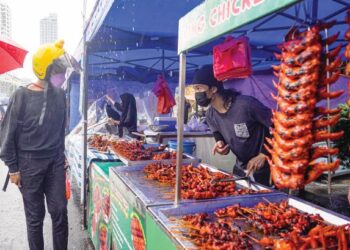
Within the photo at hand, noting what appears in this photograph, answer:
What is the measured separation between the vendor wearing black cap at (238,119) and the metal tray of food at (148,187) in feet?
1.38

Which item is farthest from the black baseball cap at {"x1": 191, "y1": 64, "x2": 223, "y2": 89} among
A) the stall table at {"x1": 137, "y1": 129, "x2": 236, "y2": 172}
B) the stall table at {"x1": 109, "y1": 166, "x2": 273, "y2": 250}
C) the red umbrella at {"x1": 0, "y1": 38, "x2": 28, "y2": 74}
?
the stall table at {"x1": 137, "y1": 129, "x2": 236, "y2": 172}

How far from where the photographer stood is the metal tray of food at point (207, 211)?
6.23 ft

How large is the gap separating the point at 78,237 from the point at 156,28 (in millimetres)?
4396

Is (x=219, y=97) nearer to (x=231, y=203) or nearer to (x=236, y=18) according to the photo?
(x=231, y=203)

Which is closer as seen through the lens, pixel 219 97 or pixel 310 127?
pixel 310 127

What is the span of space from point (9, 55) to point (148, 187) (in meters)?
4.41

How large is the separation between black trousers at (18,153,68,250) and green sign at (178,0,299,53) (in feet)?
7.94

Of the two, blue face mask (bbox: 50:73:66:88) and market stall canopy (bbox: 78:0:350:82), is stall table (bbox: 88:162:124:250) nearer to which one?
blue face mask (bbox: 50:73:66:88)

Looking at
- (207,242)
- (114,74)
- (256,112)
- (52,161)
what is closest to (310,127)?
(207,242)

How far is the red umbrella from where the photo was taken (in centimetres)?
587

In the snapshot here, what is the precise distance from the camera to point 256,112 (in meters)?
3.62

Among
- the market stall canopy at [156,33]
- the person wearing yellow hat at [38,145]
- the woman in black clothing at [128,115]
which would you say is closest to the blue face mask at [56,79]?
the person wearing yellow hat at [38,145]

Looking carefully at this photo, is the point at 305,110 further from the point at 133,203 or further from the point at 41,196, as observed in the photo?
the point at 41,196

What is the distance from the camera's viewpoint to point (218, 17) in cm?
158
